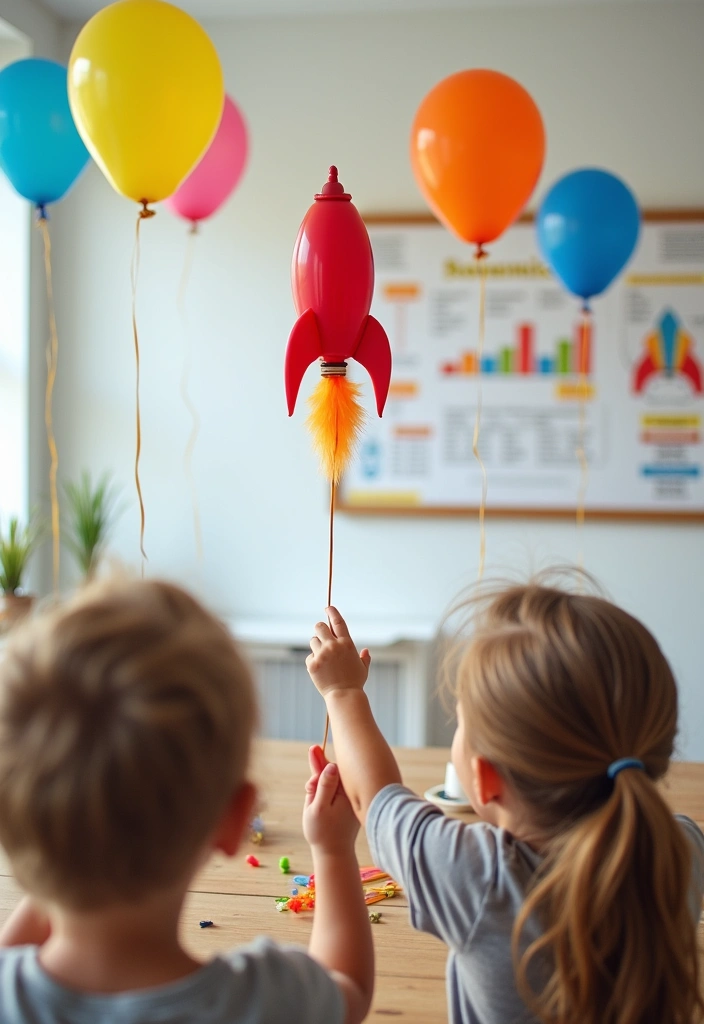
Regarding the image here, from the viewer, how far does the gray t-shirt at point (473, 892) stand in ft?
2.92

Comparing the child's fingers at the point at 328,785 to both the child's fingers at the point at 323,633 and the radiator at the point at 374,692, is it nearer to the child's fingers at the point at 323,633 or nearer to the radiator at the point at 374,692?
the child's fingers at the point at 323,633

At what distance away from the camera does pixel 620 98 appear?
3293 millimetres

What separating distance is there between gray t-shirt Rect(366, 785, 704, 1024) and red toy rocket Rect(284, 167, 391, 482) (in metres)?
0.50

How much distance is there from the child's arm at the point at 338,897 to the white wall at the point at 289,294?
2317 millimetres

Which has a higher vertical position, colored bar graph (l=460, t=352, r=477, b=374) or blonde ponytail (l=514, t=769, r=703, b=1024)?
colored bar graph (l=460, t=352, r=477, b=374)

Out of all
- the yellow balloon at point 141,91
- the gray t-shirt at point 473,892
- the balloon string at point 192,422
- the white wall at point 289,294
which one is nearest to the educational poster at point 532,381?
the white wall at point 289,294

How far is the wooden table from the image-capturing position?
1111 millimetres

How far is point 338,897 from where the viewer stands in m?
0.96

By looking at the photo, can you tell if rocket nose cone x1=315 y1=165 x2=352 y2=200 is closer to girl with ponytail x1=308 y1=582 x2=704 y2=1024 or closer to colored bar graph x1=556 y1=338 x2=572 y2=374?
girl with ponytail x1=308 y1=582 x2=704 y2=1024

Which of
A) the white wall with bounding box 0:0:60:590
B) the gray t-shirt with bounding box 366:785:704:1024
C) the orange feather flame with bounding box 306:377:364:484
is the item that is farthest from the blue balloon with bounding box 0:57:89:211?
the gray t-shirt with bounding box 366:785:704:1024

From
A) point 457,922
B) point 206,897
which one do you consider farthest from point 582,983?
point 206,897

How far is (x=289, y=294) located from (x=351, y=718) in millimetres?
2535

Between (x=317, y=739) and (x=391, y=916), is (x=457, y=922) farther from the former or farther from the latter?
(x=317, y=739)

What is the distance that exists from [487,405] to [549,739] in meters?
2.59
